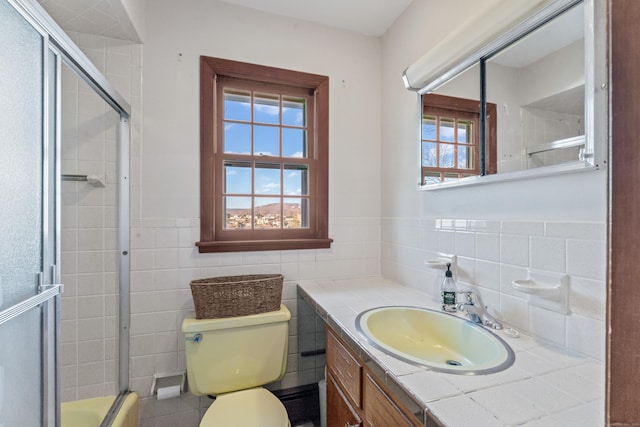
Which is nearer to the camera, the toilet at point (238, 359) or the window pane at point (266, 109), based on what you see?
the toilet at point (238, 359)

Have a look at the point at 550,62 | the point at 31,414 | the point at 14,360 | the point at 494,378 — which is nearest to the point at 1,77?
the point at 14,360

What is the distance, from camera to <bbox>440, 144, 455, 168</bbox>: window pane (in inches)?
54.9

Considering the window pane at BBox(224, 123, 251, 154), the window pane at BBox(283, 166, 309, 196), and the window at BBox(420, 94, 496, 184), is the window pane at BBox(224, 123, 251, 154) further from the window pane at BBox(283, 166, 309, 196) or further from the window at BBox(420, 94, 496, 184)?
the window at BBox(420, 94, 496, 184)

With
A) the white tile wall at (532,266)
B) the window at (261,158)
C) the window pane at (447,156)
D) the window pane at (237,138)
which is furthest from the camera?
the window pane at (237,138)

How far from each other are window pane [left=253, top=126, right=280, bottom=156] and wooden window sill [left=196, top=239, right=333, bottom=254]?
1.87 feet

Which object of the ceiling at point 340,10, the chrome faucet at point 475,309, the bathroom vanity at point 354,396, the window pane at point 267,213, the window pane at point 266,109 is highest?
the ceiling at point 340,10

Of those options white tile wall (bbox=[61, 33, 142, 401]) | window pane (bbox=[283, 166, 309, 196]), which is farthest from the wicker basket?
window pane (bbox=[283, 166, 309, 196])

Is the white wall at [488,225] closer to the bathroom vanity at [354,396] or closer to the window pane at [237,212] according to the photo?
the bathroom vanity at [354,396]

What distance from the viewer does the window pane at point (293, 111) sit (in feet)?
6.36

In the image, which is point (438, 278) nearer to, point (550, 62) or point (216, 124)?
point (550, 62)

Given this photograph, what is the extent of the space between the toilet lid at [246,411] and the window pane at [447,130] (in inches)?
58.4

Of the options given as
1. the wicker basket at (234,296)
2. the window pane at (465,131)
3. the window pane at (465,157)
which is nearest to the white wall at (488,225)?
the window pane at (465,157)

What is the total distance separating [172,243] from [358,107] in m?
1.45

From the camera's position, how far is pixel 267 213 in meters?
1.89
